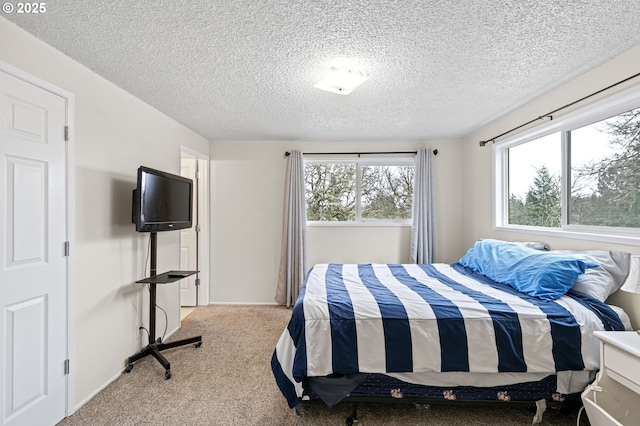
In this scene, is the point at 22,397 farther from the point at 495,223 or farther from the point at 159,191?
the point at 495,223

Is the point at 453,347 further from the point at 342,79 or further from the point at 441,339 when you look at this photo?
the point at 342,79

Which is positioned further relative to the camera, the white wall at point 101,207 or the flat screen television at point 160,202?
the flat screen television at point 160,202

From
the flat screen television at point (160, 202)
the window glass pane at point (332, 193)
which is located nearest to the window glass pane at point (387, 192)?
the window glass pane at point (332, 193)

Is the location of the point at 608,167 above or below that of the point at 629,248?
above

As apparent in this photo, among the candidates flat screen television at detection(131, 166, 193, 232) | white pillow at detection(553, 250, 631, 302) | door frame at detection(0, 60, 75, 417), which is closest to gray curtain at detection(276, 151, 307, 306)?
flat screen television at detection(131, 166, 193, 232)

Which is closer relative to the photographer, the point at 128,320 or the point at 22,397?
the point at 22,397

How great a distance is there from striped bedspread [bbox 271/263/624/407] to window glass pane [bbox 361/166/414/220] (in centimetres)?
229

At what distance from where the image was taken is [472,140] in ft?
11.8

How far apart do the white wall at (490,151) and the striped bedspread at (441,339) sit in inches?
28.8

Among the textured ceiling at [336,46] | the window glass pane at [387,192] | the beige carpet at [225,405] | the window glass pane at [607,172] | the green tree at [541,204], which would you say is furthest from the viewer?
the window glass pane at [387,192]

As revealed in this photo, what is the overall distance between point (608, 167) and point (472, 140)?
5.63ft

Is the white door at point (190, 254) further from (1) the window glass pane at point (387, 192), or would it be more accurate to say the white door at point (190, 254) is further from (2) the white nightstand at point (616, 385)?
(2) the white nightstand at point (616, 385)

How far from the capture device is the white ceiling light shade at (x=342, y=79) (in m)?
1.91

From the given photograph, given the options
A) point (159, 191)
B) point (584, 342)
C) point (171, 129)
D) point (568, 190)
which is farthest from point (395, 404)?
→ point (171, 129)
